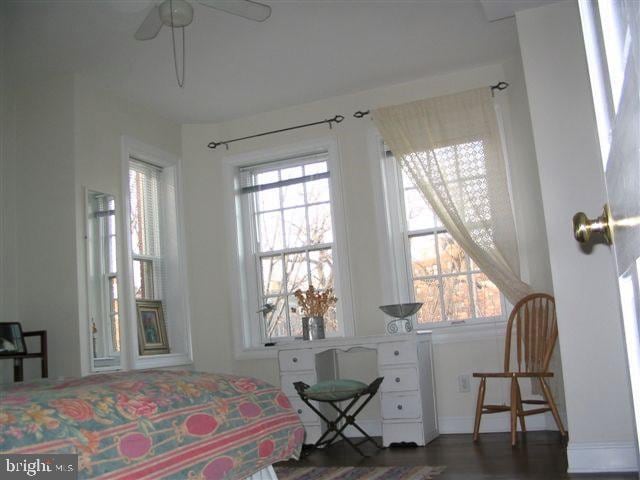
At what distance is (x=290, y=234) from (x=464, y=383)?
1.88 metres

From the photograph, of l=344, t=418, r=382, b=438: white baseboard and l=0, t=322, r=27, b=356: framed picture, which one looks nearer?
l=0, t=322, r=27, b=356: framed picture

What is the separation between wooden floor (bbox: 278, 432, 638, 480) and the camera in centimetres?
330

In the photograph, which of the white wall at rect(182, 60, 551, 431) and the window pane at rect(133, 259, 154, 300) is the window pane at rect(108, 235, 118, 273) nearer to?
the window pane at rect(133, 259, 154, 300)

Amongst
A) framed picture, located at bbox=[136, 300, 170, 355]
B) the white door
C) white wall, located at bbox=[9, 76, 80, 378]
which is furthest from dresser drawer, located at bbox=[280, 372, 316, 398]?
the white door

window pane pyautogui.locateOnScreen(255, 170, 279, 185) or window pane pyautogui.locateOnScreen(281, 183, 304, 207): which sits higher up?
window pane pyautogui.locateOnScreen(255, 170, 279, 185)

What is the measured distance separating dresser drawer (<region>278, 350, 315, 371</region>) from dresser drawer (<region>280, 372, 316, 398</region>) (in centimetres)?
4

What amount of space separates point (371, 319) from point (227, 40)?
2.33 meters

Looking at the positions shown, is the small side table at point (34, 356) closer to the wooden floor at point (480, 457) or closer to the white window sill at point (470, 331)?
the wooden floor at point (480, 457)

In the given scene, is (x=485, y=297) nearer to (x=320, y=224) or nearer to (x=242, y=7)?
(x=320, y=224)

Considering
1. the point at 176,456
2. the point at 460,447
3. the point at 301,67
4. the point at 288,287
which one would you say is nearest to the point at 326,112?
the point at 301,67

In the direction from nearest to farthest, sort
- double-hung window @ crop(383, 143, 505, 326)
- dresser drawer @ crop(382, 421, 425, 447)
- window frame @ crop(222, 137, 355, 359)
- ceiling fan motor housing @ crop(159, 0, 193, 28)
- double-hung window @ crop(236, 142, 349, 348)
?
ceiling fan motor housing @ crop(159, 0, 193, 28) → dresser drawer @ crop(382, 421, 425, 447) → double-hung window @ crop(383, 143, 505, 326) → window frame @ crop(222, 137, 355, 359) → double-hung window @ crop(236, 142, 349, 348)

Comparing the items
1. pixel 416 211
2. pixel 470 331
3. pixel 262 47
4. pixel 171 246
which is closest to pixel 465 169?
pixel 416 211

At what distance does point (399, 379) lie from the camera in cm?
450

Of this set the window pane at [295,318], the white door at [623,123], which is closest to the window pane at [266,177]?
the window pane at [295,318]
